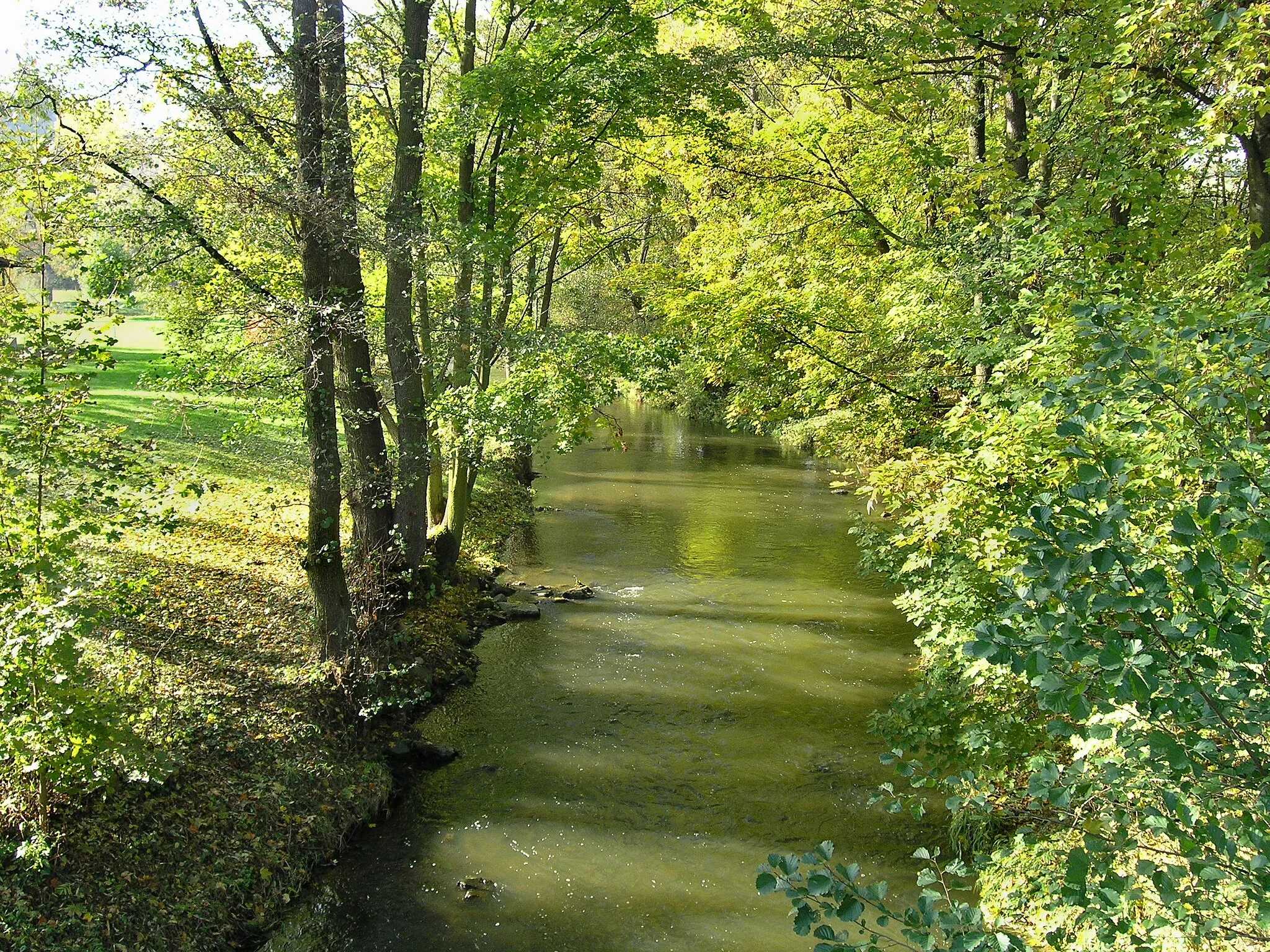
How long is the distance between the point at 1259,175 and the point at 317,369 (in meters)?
8.92

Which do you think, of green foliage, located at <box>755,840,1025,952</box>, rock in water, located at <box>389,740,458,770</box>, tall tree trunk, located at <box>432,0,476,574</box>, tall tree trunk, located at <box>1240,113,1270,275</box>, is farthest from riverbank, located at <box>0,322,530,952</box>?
tall tree trunk, located at <box>1240,113,1270,275</box>

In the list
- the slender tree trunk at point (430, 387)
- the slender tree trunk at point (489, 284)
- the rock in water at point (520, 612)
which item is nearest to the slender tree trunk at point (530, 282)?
the slender tree trunk at point (430, 387)

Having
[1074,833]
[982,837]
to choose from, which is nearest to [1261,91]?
[1074,833]

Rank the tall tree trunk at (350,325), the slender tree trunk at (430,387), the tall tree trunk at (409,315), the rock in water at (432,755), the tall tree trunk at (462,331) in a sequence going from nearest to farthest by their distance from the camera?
the tall tree trunk at (350,325), the rock in water at (432,755), the tall tree trunk at (409,315), the slender tree trunk at (430,387), the tall tree trunk at (462,331)

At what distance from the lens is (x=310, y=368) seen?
8836 millimetres

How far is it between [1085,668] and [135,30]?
A: 32.6 ft

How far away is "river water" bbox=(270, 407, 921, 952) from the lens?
7.14 m

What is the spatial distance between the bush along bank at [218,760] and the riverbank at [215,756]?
0.01m

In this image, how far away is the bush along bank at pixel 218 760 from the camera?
6117 millimetres

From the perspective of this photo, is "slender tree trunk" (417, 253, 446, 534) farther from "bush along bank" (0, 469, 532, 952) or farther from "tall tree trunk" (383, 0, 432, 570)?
"bush along bank" (0, 469, 532, 952)

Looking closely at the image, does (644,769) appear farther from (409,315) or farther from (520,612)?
(409,315)

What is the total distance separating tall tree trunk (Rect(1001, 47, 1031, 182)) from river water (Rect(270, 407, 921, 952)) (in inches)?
268

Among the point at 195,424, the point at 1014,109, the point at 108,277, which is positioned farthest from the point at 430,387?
the point at 1014,109

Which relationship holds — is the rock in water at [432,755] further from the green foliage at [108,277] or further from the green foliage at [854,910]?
the green foliage at [854,910]
